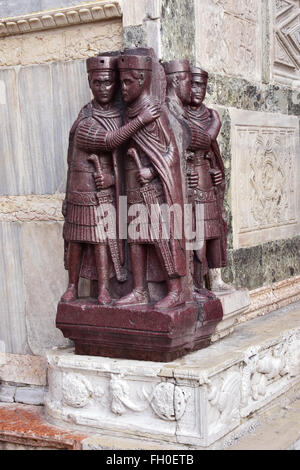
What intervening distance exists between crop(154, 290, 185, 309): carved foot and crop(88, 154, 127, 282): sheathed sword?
291mm

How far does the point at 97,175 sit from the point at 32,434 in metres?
1.29

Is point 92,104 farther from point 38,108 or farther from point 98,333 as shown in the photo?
point 98,333

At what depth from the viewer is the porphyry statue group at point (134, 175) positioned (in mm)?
3758

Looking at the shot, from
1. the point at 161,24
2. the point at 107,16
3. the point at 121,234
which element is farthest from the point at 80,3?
the point at 121,234

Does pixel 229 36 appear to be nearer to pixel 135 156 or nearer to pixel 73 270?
pixel 135 156

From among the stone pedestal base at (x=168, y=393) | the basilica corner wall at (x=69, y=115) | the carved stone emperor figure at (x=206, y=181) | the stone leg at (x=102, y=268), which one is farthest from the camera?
the basilica corner wall at (x=69, y=115)

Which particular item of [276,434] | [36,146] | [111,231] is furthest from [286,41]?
[276,434]

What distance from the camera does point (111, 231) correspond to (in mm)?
3920

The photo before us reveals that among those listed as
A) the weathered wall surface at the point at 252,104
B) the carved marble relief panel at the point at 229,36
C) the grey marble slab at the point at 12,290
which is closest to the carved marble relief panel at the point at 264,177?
the weathered wall surface at the point at 252,104

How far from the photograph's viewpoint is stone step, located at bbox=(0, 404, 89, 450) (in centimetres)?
378

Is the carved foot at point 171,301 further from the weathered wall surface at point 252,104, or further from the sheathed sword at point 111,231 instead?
the weathered wall surface at point 252,104

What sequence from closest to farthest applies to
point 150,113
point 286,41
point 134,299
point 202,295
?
point 150,113 < point 134,299 < point 202,295 < point 286,41

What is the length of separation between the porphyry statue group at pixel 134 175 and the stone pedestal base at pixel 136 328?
0.06 metres

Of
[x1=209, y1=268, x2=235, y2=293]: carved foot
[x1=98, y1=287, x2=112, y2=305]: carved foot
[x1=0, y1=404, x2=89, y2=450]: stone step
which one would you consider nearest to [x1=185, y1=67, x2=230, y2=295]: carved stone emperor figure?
[x1=209, y1=268, x2=235, y2=293]: carved foot
